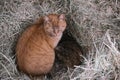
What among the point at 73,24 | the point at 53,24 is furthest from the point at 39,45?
the point at 73,24

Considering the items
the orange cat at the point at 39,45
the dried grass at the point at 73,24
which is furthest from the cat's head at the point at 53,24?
the dried grass at the point at 73,24

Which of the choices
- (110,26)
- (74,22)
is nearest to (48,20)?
(74,22)

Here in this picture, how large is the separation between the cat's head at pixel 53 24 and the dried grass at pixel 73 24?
0.93ft

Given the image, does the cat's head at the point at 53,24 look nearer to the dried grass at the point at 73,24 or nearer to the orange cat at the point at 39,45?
the orange cat at the point at 39,45

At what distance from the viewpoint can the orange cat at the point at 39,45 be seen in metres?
3.70

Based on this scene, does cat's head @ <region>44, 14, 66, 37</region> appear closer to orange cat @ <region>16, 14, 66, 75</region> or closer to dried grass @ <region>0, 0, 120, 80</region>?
orange cat @ <region>16, 14, 66, 75</region>

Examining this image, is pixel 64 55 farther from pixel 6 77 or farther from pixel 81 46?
pixel 6 77

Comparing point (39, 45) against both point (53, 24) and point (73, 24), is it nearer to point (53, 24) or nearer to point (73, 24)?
point (53, 24)

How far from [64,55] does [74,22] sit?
1.18 ft

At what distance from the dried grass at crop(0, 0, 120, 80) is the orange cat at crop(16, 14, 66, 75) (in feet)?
0.43

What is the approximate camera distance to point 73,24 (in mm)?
4020

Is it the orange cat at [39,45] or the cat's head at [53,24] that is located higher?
the cat's head at [53,24]

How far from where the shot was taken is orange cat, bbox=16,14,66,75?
146 inches

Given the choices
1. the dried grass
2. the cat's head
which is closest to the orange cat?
the cat's head
